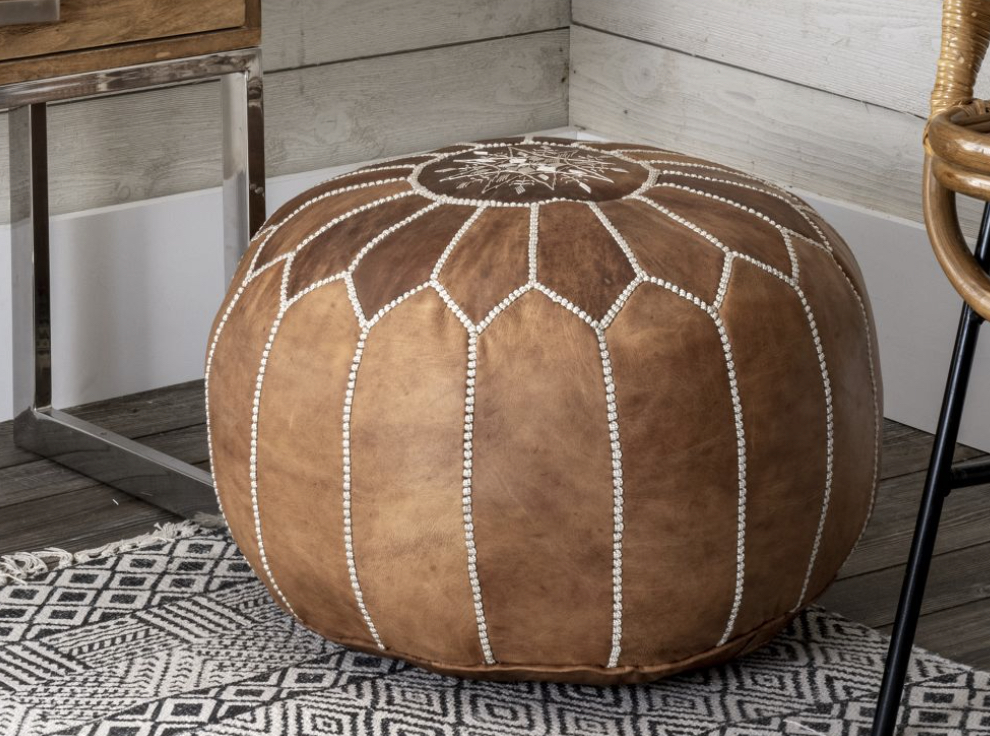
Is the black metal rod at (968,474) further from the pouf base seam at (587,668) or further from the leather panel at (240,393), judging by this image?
the leather panel at (240,393)

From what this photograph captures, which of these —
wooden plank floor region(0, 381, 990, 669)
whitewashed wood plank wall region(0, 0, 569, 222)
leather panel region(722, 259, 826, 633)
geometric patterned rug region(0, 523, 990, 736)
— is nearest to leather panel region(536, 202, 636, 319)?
leather panel region(722, 259, 826, 633)

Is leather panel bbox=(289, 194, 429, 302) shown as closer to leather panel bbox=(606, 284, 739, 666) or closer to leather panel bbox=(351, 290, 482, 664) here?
leather panel bbox=(351, 290, 482, 664)

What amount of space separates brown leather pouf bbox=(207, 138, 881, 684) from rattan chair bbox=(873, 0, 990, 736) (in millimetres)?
159

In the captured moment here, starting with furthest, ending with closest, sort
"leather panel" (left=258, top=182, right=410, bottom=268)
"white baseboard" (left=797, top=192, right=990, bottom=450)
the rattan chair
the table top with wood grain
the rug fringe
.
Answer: "white baseboard" (left=797, top=192, right=990, bottom=450), the rug fringe, the table top with wood grain, "leather panel" (left=258, top=182, right=410, bottom=268), the rattan chair

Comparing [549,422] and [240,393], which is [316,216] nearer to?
[240,393]

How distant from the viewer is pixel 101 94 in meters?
1.87

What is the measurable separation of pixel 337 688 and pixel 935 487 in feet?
1.99

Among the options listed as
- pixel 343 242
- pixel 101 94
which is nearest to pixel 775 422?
pixel 343 242

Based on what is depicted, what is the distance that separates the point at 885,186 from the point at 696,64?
423 mm

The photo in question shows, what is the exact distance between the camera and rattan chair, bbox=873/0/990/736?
1.01 m

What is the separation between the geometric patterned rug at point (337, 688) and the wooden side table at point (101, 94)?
1.00 feet

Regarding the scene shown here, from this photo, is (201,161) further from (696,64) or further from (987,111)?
(987,111)

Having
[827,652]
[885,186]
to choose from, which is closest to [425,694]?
[827,652]

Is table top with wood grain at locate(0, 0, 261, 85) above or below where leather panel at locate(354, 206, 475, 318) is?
above
